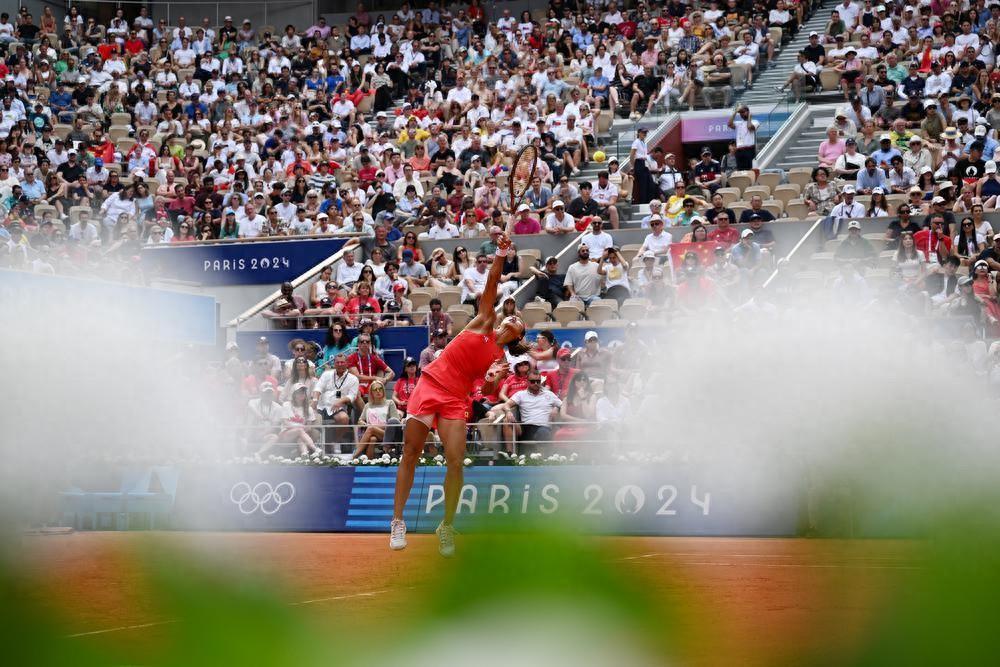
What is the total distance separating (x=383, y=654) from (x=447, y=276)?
72.9 feet

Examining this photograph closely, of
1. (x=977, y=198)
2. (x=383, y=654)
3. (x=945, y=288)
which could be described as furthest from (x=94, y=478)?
(x=383, y=654)

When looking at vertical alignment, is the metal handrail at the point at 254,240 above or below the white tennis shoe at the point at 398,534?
above

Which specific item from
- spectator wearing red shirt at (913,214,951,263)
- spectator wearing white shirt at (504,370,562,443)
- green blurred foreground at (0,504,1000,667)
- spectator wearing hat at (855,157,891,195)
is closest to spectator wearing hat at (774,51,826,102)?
spectator wearing hat at (855,157,891,195)

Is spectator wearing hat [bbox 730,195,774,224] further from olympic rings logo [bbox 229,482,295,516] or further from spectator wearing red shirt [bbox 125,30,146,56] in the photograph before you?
spectator wearing red shirt [bbox 125,30,146,56]

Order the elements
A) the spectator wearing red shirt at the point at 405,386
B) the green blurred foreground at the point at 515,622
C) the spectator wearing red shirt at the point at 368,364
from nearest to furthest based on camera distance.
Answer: the green blurred foreground at the point at 515,622
the spectator wearing red shirt at the point at 405,386
the spectator wearing red shirt at the point at 368,364

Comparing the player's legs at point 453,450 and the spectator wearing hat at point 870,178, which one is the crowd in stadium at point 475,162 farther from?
the player's legs at point 453,450

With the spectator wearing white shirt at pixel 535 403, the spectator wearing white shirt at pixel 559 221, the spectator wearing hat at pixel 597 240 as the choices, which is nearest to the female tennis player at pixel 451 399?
the spectator wearing white shirt at pixel 535 403

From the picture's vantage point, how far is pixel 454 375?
11.2 meters

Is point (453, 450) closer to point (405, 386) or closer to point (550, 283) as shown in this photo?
point (405, 386)

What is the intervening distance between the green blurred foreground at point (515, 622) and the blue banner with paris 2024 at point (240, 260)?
24392mm

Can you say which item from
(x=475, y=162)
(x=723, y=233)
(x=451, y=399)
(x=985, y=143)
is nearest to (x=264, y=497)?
(x=451, y=399)

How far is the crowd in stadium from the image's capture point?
20938mm

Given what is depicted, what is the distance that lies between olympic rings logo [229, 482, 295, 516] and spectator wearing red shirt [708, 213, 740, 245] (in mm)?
8893

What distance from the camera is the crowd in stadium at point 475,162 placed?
824 inches
